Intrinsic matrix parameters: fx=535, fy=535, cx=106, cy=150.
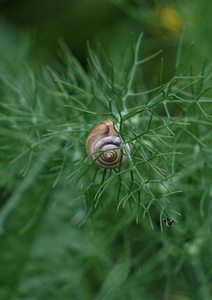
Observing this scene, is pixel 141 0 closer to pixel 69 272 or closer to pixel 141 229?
pixel 141 229

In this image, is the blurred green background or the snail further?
the blurred green background

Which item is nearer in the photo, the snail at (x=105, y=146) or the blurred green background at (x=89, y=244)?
the snail at (x=105, y=146)

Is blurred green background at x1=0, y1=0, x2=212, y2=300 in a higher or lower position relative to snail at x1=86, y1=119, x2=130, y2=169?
lower

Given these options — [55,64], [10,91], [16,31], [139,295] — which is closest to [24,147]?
[10,91]

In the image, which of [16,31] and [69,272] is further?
[16,31]

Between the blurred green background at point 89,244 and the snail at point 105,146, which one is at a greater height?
the snail at point 105,146

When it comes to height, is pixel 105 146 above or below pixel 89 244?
above

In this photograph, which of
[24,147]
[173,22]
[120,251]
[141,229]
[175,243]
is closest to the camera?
[24,147]

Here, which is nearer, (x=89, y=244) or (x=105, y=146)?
(x=105, y=146)
